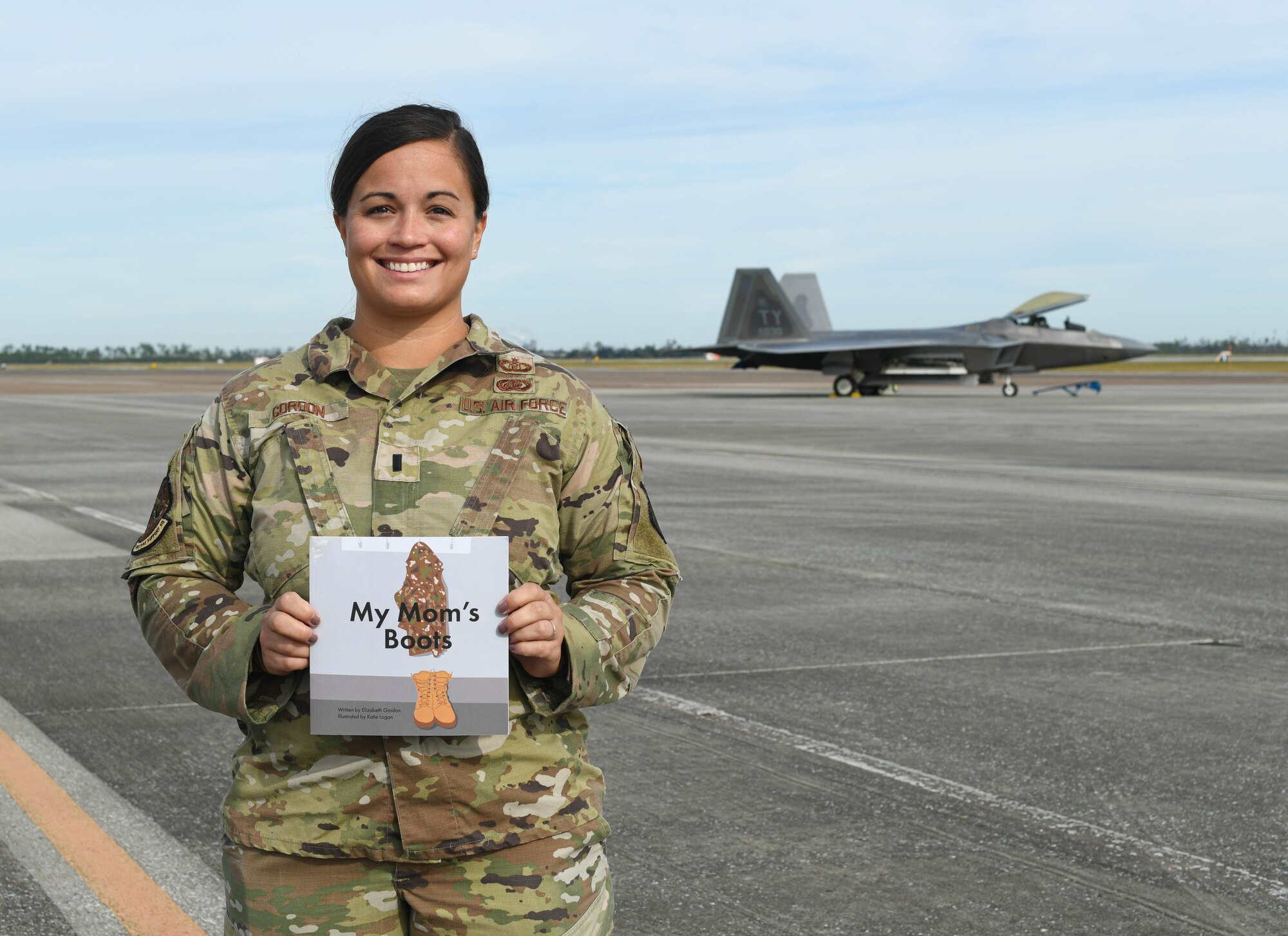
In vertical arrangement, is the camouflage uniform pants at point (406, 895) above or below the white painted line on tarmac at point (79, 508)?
above

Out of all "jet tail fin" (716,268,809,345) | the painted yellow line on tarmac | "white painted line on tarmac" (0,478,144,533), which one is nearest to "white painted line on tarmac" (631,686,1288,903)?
the painted yellow line on tarmac

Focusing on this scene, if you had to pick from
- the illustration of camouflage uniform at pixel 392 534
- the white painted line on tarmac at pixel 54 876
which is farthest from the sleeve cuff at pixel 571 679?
the white painted line on tarmac at pixel 54 876

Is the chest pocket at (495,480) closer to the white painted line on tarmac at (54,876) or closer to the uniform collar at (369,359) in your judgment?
the uniform collar at (369,359)

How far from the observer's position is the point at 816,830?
484cm

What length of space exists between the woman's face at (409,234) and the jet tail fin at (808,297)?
2513 inches

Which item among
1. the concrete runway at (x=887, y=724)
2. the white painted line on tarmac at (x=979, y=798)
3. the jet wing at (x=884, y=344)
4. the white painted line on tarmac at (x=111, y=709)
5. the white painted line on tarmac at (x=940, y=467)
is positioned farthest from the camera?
the jet wing at (x=884, y=344)

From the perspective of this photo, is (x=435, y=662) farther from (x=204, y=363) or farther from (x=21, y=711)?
(x=204, y=363)

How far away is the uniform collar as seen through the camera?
7.40ft

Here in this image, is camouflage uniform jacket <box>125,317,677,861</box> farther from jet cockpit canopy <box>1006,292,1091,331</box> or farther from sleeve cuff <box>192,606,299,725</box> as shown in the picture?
jet cockpit canopy <box>1006,292,1091,331</box>

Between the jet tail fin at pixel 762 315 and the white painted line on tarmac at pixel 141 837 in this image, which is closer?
the white painted line on tarmac at pixel 141 837

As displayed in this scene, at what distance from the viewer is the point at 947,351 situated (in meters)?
47.2

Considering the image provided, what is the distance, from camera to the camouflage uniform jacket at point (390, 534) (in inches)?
85.8

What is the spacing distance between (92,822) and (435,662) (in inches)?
133

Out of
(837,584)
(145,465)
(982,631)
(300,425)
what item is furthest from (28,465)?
(300,425)
